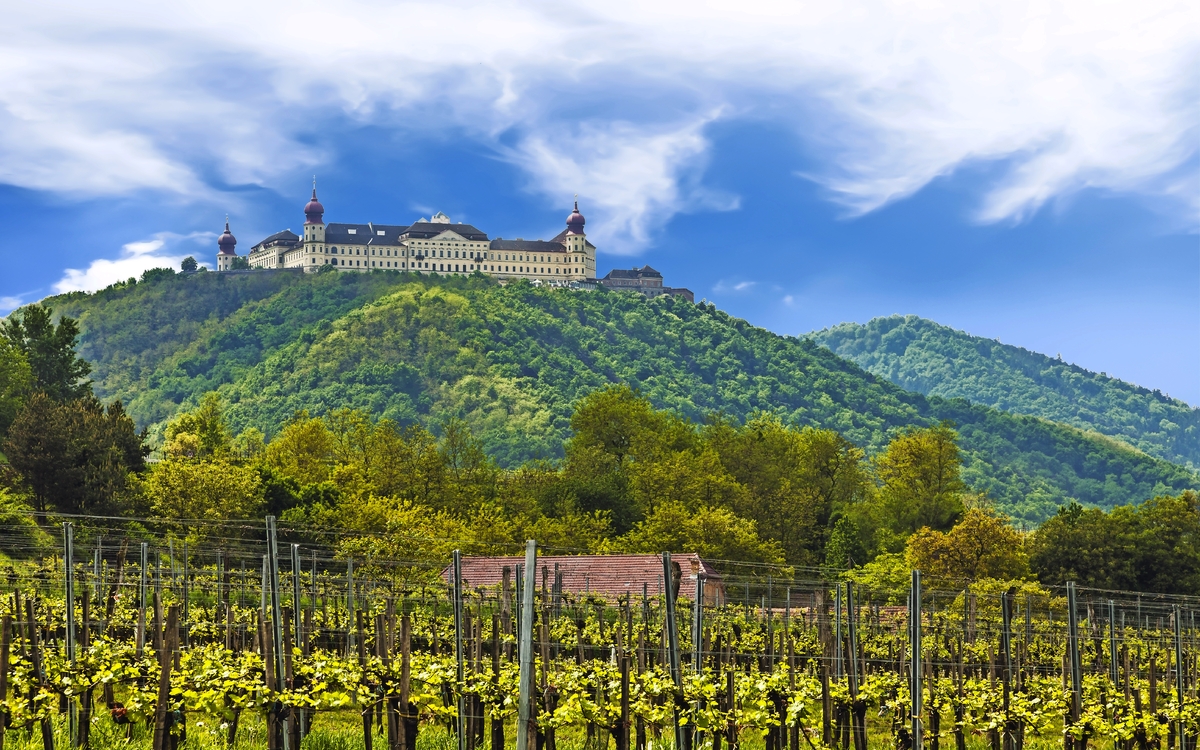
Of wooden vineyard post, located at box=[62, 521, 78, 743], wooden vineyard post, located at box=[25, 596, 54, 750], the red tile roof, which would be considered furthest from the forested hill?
wooden vineyard post, located at box=[62, 521, 78, 743]

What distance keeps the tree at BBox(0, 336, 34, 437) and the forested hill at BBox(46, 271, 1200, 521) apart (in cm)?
6159

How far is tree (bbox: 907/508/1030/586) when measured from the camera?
59.6m

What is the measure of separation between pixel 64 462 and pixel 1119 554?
164 feet

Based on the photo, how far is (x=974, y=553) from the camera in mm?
59875

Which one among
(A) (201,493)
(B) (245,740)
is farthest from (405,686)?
(A) (201,493)

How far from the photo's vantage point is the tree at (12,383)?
68312mm

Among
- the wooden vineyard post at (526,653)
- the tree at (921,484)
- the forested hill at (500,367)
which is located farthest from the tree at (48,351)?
the wooden vineyard post at (526,653)

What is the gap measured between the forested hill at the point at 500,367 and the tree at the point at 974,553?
70957 millimetres

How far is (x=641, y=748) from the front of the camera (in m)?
16.8

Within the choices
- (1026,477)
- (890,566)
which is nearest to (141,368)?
(1026,477)

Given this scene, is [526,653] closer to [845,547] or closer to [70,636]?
[70,636]

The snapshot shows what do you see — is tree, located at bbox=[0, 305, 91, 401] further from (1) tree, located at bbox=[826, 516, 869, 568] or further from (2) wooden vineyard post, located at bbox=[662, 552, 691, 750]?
(2) wooden vineyard post, located at bbox=[662, 552, 691, 750]

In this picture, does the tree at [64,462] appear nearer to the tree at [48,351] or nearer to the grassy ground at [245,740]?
the tree at [48,351]

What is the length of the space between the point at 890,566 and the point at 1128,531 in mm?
13492
